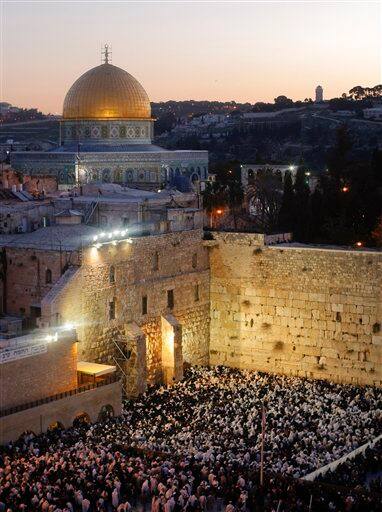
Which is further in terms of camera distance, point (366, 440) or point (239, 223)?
point (239, 223)

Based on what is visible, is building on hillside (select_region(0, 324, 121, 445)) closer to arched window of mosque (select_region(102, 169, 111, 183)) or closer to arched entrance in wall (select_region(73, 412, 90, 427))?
arched entrance in wall (select_region(73, 412, 90, 427))

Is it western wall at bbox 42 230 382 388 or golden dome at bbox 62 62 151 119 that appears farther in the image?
golden dome at bbox 62 62 151 119

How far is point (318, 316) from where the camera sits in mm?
29578

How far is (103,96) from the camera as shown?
50.6 m

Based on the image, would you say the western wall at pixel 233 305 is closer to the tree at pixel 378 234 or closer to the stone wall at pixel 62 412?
the stone wall at pixel 62 412

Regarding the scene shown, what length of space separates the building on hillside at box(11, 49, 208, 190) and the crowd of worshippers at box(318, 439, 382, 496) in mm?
28438

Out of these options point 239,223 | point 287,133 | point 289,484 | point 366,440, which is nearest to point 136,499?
point 289,484

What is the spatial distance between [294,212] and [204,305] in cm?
733

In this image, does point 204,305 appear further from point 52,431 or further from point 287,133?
point 287,133

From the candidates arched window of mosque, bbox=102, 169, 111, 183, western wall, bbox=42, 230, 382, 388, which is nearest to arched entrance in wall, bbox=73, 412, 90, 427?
western wall, bbox=42, 230, 382, 388

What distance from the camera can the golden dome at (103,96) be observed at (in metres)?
50.8

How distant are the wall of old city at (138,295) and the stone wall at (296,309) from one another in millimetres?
691

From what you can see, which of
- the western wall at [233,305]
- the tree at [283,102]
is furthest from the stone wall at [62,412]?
the tree at [283,102]

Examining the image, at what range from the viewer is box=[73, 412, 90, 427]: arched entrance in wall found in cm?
2423
